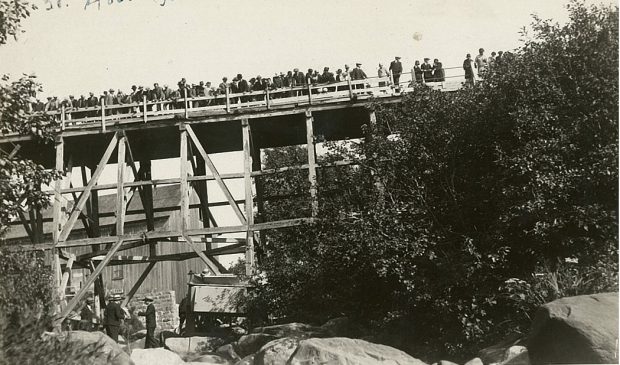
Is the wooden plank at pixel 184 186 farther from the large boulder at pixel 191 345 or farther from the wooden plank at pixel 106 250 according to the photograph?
the large boulder at pixel 191 345

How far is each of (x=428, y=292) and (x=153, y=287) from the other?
24.4m

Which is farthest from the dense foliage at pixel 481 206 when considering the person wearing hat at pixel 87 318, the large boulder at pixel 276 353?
the person wearing hat at pixel 87 318

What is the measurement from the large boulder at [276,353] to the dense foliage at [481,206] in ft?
8.17

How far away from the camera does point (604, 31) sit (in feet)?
43.4

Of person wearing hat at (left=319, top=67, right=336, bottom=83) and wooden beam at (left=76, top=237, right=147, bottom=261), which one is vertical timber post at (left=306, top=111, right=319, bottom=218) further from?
wooden beam at (left=76, top=237, right=147, bottom=261)

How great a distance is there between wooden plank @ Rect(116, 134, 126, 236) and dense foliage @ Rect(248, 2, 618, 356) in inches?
246

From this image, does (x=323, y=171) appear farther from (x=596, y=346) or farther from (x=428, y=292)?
(x=596, y=346)

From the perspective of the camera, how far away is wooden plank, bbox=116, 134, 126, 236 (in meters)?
19.4

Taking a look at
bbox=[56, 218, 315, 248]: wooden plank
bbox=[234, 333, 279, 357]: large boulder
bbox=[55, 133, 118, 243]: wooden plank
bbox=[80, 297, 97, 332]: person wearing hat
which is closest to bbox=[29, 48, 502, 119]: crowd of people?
bbox=[55, 133, 118, 243]: wooden plank

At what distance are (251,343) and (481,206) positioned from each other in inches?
244

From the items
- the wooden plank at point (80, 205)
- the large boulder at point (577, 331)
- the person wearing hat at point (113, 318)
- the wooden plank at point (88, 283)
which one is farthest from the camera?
the wooden plank at point (80, 205)

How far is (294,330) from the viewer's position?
49.5 ft

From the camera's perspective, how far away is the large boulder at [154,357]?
13.0 m

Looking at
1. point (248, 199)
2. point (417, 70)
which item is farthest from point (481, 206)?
point (248, 199)
